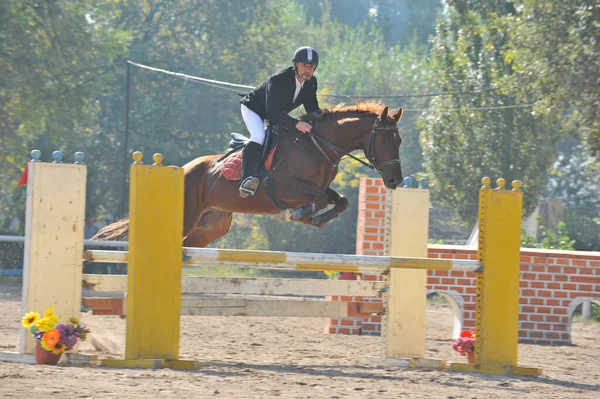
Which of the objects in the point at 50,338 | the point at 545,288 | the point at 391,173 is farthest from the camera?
Result: the point at 545,288

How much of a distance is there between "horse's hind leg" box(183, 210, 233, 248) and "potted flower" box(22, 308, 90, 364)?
2073mm

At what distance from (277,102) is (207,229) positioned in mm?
1202

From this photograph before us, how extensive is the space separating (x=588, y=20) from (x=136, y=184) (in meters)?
8.35

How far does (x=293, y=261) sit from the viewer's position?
17.1 feet

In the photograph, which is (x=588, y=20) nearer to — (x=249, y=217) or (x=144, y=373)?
(x=144, y=373)

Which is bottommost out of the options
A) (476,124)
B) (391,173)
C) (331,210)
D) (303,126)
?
(331,210)

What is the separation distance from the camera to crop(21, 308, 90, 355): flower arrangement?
4855mm

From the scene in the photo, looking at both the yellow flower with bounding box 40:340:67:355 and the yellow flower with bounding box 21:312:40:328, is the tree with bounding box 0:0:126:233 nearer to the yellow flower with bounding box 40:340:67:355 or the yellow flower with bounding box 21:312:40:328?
the yellow flower with bounding box 21:312:40:328

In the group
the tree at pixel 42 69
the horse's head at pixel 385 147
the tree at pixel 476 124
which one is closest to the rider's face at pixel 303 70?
the horse's head at pixel 385 147

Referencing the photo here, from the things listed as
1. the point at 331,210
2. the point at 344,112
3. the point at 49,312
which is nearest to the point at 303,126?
the point at 344,112

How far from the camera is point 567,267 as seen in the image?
8156 mm

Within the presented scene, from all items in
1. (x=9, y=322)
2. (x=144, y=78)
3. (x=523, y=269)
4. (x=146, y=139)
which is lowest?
(x=9, y=322)

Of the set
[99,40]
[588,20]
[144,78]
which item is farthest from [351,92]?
[588,20]

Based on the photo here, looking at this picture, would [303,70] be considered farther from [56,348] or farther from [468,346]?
[56,348]
